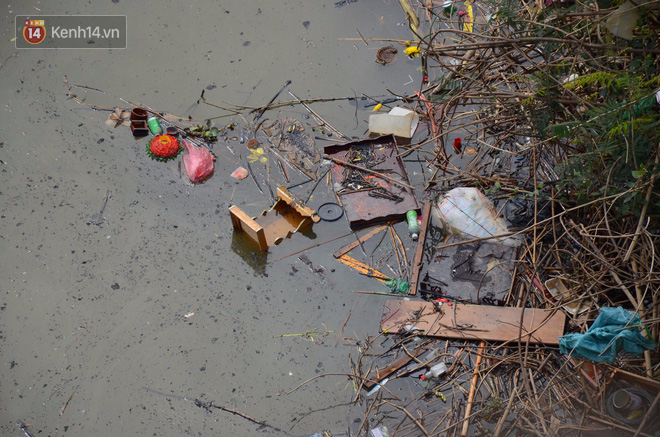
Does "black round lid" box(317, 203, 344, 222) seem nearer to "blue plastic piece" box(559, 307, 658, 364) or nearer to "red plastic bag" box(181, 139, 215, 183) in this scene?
"red plastic bag" box(181, 139, 215, 183)

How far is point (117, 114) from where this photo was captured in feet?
18.9

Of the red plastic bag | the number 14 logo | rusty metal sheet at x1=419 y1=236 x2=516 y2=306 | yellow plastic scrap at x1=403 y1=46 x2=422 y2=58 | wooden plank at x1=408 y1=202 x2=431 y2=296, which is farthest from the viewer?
the number 14 logo

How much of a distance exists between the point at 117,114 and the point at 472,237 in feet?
12.6

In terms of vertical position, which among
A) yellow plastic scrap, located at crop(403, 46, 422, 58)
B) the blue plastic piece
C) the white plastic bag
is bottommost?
the white plastic bag

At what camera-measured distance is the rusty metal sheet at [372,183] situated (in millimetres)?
4992

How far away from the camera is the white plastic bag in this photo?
4699mm

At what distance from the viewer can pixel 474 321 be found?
4277mm

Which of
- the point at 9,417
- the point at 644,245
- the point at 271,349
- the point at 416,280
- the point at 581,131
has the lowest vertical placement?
the point at 9,417

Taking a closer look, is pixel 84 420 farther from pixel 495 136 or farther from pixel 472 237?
pixel 495 136

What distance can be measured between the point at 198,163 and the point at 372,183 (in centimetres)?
169

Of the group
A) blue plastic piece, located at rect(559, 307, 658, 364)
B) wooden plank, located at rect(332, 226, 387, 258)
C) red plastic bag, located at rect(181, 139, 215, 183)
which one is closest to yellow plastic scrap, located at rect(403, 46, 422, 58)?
wooden plank, located at rect(332, 226, 387, 258)

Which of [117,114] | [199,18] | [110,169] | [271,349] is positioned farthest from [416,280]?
[199,18]

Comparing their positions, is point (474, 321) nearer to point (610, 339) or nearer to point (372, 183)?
point (610, 339)

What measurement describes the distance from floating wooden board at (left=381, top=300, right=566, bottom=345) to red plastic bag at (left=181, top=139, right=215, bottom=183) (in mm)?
2201
